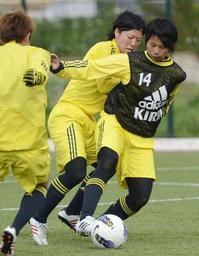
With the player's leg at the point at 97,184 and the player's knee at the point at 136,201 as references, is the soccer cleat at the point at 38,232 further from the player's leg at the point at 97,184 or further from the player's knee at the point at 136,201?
the player's knee at the point at 136,201

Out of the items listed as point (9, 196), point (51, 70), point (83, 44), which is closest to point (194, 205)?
point (9, 196)

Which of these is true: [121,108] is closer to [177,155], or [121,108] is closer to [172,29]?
[172,29]

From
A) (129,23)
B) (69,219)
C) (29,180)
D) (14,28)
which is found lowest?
(69,219)

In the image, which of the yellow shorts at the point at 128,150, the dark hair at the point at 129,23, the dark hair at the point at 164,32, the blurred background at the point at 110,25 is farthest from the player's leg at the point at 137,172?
the blurred background at the point at 110,25

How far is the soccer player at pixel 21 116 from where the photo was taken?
25.6 ft

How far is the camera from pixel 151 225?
9.63 m

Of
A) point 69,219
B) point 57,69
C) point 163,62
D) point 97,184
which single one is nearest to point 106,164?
point 97,184

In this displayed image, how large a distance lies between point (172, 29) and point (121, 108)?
75 centimetres

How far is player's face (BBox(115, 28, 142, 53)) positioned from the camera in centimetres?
915

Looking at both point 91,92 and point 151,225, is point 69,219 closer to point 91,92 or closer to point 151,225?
point 151,225

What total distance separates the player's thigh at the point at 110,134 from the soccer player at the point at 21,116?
70cm

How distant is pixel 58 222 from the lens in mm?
9961

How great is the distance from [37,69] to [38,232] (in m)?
1.57

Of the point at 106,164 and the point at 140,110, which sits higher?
the point at 140,110
